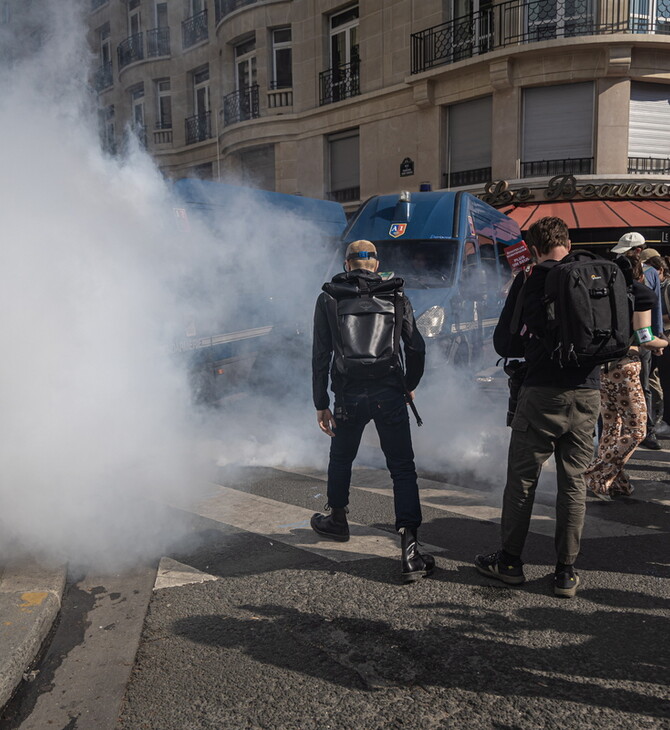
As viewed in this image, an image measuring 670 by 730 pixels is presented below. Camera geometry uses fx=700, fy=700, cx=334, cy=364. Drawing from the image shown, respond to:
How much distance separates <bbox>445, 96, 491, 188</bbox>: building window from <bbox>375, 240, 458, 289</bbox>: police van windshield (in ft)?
27.5

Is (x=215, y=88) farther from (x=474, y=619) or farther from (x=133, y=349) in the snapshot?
(x=474, y=619)

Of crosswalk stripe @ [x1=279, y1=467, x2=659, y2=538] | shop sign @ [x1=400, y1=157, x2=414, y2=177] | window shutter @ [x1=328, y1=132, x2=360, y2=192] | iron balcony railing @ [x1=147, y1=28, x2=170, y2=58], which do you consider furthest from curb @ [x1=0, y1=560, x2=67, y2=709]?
window shutter @ [x1=328, y1=132, x2=360, y2=192]

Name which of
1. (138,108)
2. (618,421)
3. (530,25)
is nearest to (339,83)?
(530,25)

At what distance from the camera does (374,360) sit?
358 cm

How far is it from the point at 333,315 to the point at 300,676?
1.79m

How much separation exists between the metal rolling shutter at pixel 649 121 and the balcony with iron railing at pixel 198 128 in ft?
31.3

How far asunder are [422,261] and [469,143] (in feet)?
29.5

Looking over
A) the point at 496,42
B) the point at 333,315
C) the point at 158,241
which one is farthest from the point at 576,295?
the point at 496,42

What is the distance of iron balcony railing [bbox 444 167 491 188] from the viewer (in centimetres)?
1592

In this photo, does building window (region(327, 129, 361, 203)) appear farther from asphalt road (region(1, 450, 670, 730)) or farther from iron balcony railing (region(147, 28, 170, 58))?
asphalt road (region(1, 450, 670, 730))

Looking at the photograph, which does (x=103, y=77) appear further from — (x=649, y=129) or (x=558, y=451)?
(x=649, y=129)

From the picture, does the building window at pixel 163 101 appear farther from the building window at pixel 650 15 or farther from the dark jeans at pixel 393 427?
the building window at pixel 650 15

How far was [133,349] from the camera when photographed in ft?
15.2

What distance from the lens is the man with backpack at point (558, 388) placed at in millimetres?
3076
